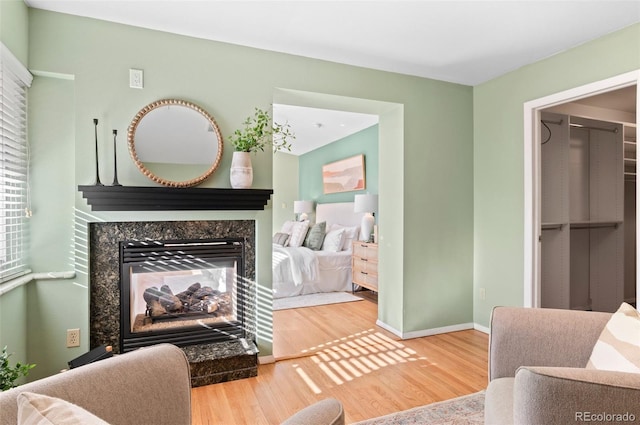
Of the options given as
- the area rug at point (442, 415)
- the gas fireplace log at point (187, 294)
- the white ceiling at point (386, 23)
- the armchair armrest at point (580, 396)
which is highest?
the white ceiling at point (386, 23)

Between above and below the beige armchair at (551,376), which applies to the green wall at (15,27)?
above

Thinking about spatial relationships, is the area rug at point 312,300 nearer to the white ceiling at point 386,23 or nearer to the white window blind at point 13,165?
the white window blind at point 13,165

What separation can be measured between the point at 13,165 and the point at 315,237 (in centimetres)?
409

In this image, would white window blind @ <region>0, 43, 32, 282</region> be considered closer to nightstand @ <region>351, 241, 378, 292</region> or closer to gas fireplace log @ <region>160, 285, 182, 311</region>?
gas fireplace log @ <region>160, 285, 182, 311</region>

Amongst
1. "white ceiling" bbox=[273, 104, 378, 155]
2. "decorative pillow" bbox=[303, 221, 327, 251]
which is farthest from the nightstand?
"white ceiling" bbox=[273, 104, 378, 155]

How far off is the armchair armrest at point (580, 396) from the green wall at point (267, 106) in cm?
216

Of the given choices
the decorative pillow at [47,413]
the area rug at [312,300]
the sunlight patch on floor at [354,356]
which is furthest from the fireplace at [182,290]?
the decorative pillow at [47,413]

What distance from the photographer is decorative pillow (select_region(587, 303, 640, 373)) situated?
119cm

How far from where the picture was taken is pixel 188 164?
2705mm

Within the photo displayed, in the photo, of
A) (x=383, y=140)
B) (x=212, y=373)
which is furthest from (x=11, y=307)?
(x=383, y=140)

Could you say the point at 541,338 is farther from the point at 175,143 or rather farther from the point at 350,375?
the point at 175,143

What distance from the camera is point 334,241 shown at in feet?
18.6

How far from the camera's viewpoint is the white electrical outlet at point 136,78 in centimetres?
255

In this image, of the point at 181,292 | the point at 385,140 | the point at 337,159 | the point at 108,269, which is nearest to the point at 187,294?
the point at 181,292
